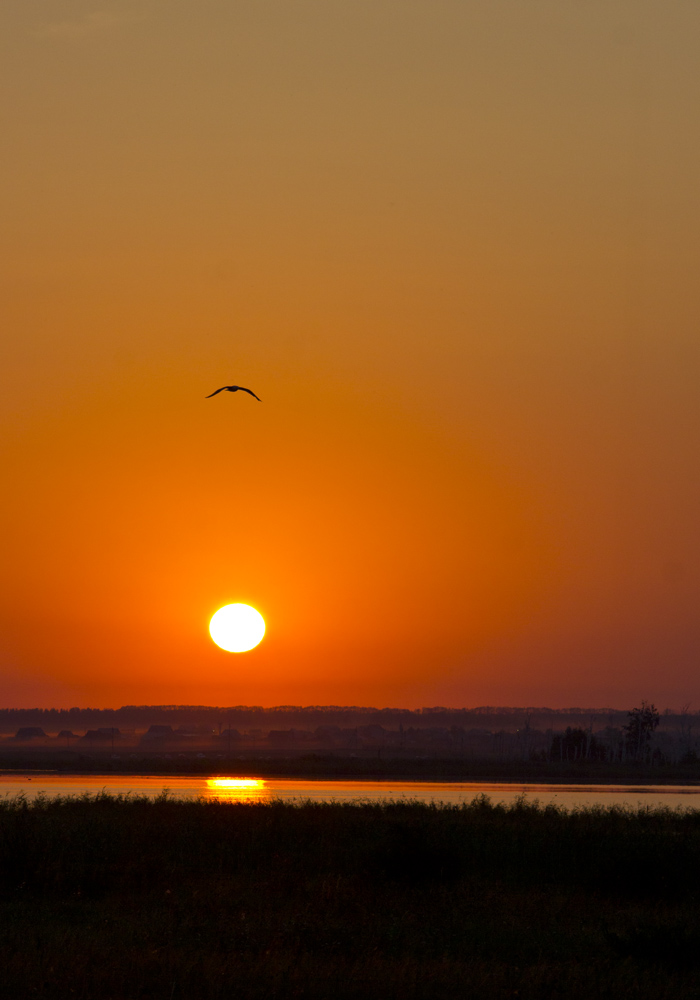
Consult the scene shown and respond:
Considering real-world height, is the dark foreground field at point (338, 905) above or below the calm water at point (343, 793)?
above

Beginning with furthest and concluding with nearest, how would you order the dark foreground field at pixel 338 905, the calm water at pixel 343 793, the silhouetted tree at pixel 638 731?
the silhouetted tree at pixel 638 731 → the calm water at pixel 343 793 → the dark foreground field at pixel 338 905

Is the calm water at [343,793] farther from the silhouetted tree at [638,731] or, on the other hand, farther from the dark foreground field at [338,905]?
the silhouetted tree at [638,731]

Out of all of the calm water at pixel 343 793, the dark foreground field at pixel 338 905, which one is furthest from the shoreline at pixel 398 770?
the dark foreground field at pixel 338 905

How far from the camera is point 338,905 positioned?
84.9 ft

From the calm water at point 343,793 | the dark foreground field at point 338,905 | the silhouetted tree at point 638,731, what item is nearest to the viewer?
the dark foreground field at point 338,905

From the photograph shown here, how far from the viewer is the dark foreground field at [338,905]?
18.4m

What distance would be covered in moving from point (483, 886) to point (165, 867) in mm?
9112

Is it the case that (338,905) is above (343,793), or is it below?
above

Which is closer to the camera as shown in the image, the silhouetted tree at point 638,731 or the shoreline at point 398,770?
the shoreline at point 398,770

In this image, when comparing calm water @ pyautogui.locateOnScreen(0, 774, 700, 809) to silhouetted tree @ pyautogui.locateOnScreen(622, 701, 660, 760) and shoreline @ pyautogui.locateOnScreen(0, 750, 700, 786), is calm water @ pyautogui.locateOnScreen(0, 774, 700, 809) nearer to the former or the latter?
shoreline @ pyautogui.locateOnScreen(0, 750, 700, 786)

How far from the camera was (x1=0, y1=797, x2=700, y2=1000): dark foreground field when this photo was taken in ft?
60.3

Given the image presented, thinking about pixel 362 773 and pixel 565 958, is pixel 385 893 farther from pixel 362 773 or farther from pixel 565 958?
pixel 362 773

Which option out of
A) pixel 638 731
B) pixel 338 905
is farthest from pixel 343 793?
pixel 638 731

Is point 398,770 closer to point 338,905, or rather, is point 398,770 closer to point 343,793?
point 343,793
